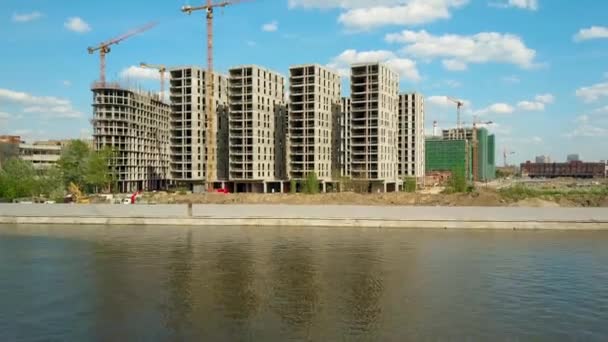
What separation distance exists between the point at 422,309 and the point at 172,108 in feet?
334

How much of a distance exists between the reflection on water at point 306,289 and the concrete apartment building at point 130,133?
71.8m

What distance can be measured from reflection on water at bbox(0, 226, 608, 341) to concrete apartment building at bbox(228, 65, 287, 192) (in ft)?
196

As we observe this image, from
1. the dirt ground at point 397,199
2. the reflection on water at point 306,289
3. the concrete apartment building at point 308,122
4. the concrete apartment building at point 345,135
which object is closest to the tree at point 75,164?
the dirt ground at point 397,199

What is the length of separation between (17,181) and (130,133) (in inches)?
1426

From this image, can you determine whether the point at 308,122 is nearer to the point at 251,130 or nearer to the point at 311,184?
the point at 251,130

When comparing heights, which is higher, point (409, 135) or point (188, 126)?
point (188, 126)

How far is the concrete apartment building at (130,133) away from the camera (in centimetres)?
11625

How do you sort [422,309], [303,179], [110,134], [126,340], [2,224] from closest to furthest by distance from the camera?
[126,340]
[422,309]
[2,224]
[303,179]
[110,134]

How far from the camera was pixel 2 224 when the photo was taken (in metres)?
66.6

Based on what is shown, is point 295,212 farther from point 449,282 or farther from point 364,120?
point 364,120

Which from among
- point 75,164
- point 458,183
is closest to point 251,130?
point 75,164

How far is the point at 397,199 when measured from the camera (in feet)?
248

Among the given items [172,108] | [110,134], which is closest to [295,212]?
[172,108]

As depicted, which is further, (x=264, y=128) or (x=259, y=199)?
(x=264, y=128)
